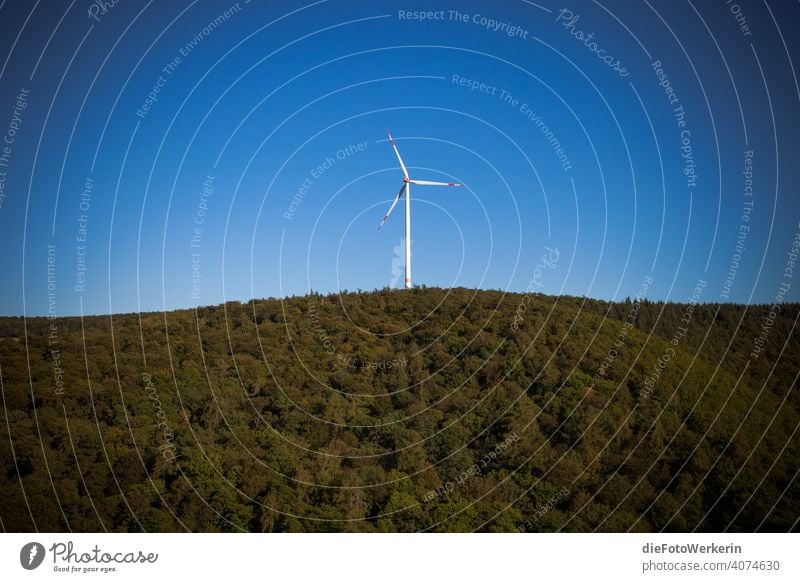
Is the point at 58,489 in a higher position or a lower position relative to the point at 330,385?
lower

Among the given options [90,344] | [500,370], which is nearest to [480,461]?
[500,370]

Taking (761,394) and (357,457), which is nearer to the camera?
(357,457)

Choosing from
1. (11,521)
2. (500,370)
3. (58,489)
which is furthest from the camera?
(500,370)

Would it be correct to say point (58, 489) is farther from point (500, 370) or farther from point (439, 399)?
point (500, 370)

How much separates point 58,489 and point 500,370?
32.6m

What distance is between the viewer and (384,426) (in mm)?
49906

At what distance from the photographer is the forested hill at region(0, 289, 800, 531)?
4219 centimetres

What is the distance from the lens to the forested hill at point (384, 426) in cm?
4219

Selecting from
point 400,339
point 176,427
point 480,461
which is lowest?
point 480,461

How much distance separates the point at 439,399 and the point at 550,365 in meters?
10.5

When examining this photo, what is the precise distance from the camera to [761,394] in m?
57.5

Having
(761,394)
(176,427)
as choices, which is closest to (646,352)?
(761,394)
